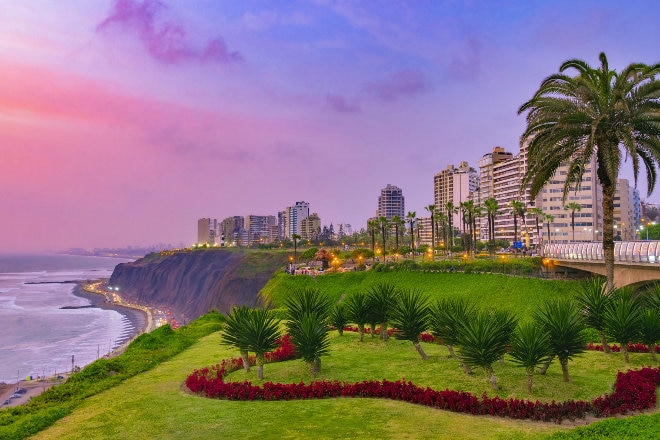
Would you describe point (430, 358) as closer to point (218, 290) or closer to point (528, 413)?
point (528, 413)

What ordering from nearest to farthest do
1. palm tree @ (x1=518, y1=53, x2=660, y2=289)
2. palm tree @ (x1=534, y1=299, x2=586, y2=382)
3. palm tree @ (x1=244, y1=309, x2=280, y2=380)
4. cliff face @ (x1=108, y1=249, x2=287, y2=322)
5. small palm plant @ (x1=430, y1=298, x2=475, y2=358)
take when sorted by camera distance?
palm tree @ (x1=534, y1=299, x2=586, y2=382)
small palm plant @ (x1=430, y1=298, x2=475, y2=358)
palm tree @ (x1=244, y1=309, x2=280, y2=380)
palm tree @ (x1=518, y1=53, x2=660, y2=289)
cliff face @ (x1=108, y1=249, x2=287, y2=322)

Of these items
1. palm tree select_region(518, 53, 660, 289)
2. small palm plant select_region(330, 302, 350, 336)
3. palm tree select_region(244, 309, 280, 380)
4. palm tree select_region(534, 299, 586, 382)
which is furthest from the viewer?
small palm plant select_region(330, 302, 350, 336)

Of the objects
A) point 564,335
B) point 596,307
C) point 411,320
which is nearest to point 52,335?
point 411,320

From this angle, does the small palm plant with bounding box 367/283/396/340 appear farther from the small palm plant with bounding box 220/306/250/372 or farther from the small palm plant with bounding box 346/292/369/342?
the small palm plant with bounding box 220/306/250/372

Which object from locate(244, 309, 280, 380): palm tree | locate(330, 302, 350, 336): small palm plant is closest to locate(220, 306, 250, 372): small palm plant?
locate(244, 309, 280, 380): palm tree

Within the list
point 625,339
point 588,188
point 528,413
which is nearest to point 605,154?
point 625,339

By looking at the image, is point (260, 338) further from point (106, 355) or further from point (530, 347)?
point (106, 355)

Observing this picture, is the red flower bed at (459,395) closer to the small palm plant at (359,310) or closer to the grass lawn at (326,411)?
the grass lawn at (326,411)

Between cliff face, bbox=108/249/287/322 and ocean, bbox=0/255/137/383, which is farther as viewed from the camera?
cliff face, bbox=108/249/287/322
